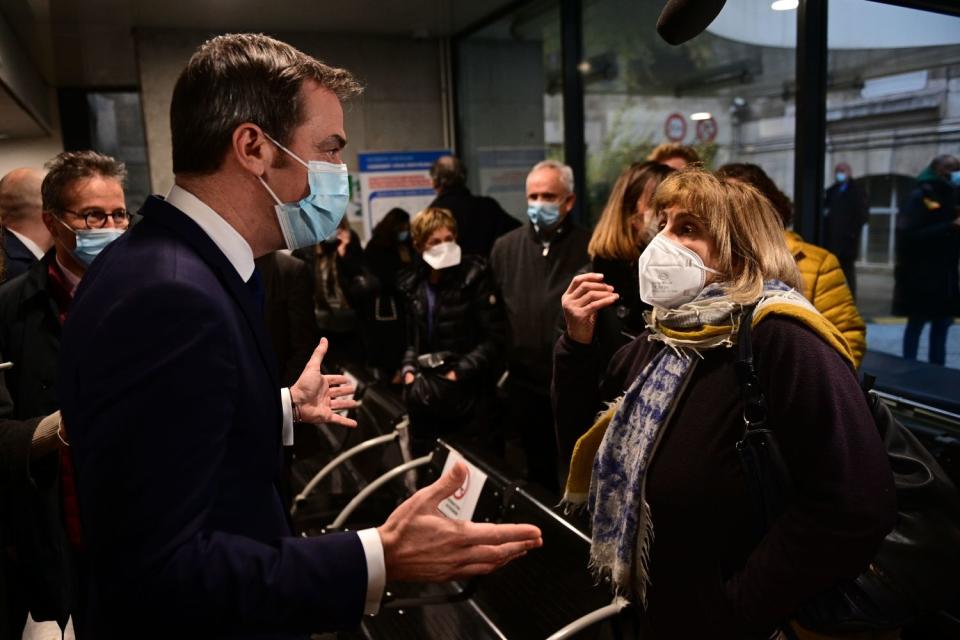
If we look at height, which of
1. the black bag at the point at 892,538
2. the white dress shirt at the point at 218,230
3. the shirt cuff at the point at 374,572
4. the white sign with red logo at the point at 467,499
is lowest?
the white sign with red logo at the point at 467,499

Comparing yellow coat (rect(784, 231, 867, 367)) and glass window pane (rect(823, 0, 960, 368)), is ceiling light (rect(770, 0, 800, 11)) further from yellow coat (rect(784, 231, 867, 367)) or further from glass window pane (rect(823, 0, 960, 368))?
yellow coat (rect(784, 231, 867, 367))

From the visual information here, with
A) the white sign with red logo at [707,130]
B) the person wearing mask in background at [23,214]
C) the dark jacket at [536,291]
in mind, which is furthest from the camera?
the white sign with red logo at [707,130]

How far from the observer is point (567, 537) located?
2.12 m

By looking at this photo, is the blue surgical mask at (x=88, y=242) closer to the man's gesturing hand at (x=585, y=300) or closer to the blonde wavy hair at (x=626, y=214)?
the man's gesturing hand at (x=585, y=300)

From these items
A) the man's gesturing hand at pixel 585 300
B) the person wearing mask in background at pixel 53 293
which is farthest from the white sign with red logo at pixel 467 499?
the person wearing mask in background at pixel 53 293

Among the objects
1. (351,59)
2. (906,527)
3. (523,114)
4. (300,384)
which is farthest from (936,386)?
(351,59)

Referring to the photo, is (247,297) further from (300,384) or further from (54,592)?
(54,592)

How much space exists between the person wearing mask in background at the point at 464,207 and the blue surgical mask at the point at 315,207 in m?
4.00

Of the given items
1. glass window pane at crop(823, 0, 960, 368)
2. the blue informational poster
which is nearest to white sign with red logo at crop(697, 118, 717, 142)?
glass window pane at crop(823, 0, 960, 368)

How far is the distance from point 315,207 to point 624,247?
1.78m

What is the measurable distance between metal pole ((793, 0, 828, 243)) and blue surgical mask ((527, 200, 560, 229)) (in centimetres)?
127

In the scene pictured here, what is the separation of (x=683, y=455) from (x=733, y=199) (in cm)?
61

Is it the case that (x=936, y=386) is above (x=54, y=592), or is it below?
above

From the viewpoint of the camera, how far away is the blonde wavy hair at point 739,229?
1.65m
